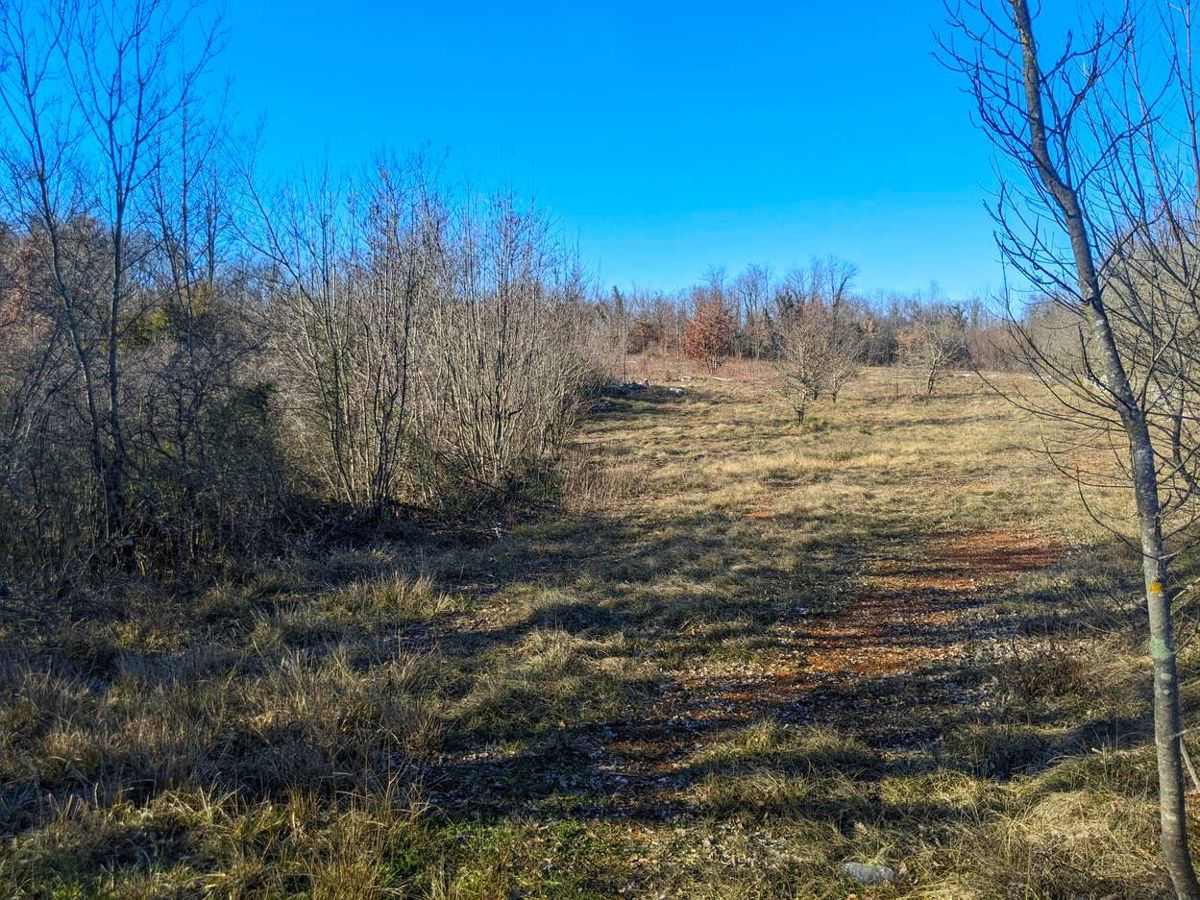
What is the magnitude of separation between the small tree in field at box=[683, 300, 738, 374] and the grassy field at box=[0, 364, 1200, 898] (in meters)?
37.2

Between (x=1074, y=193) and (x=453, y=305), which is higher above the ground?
(x=453, y=305)

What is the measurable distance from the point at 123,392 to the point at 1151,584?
24.6ft

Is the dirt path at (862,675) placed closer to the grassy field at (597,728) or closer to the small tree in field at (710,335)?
the grassy field at (597,728)

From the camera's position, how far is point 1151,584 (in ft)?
6.56

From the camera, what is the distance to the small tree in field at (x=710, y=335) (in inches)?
1732

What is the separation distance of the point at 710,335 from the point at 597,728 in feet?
137

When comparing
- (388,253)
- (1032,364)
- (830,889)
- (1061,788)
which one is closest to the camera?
(1032,364)

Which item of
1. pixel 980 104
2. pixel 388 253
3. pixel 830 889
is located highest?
pixel 388 253

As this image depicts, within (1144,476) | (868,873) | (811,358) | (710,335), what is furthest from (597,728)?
(710,335)

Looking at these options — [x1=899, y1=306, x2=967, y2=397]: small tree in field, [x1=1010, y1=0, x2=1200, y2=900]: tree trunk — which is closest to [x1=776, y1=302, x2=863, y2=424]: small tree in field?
[x1=899, y1=306, x2=967, y2=397]: small tree in field

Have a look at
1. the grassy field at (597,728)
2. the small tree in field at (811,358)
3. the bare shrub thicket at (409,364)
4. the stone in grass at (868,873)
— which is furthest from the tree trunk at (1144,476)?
the small tree in field at (811,358)

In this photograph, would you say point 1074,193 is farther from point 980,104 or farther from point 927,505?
point 927,505

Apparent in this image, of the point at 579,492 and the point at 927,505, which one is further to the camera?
the point at 579,492

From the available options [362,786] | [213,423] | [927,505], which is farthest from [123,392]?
[927,505]
